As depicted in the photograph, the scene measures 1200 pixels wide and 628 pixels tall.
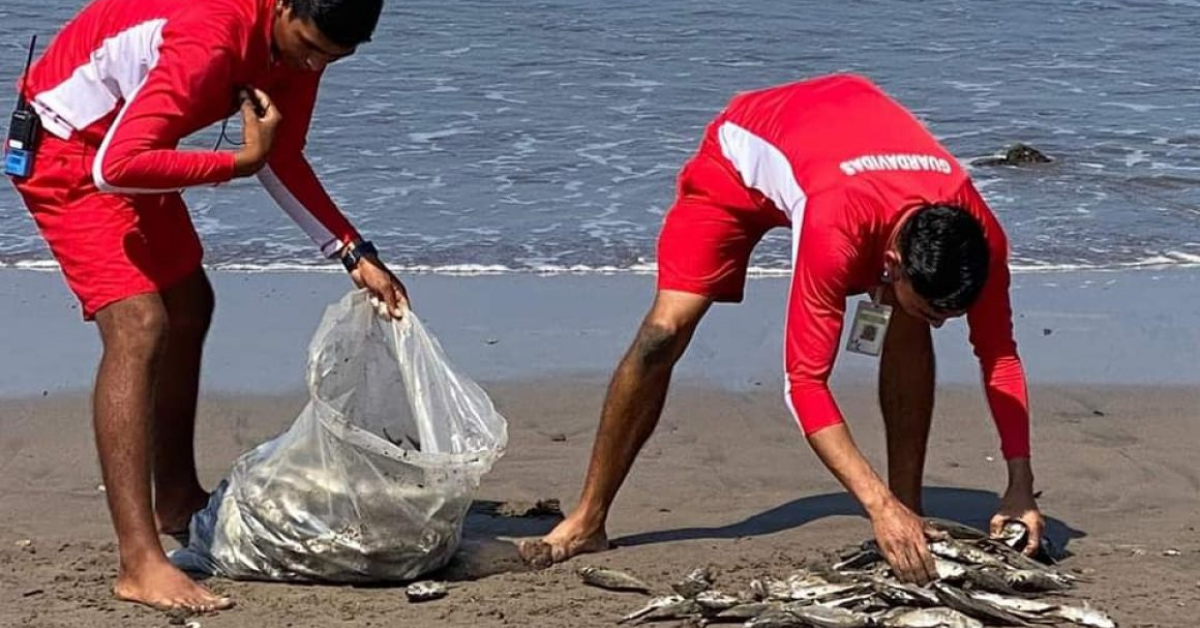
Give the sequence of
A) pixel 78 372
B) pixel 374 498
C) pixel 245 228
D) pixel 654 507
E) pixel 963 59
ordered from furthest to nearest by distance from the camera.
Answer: pixel 963 59 → pixel 245 228 → pixel 78 372 → pixel 654 507 → pixel 374 498

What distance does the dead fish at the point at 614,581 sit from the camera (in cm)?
492

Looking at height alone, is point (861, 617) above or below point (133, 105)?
below

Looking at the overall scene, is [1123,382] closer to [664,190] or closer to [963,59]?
[664,190]

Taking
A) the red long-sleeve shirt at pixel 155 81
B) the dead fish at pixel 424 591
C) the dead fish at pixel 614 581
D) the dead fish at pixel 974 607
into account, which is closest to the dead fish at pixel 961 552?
the dead fish at pixel 974 607

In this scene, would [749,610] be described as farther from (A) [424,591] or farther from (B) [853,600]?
(A) [424,591]

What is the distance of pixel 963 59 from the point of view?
592 inches

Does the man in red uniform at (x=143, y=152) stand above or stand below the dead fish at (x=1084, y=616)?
above

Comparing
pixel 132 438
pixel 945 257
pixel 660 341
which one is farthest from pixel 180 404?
A: pixel 945 257

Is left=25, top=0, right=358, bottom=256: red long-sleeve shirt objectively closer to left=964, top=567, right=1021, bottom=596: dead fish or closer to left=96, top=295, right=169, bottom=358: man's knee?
left=96, top=295, right=169, bottom=358: man's knee

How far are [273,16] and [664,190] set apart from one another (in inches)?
237

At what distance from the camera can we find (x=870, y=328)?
4676mm

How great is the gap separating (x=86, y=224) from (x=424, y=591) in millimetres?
1206

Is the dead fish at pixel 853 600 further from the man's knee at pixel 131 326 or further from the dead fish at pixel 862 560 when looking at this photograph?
the man's knee at pixel 131 326

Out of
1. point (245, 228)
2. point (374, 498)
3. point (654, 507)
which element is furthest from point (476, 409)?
point (245, 228)
